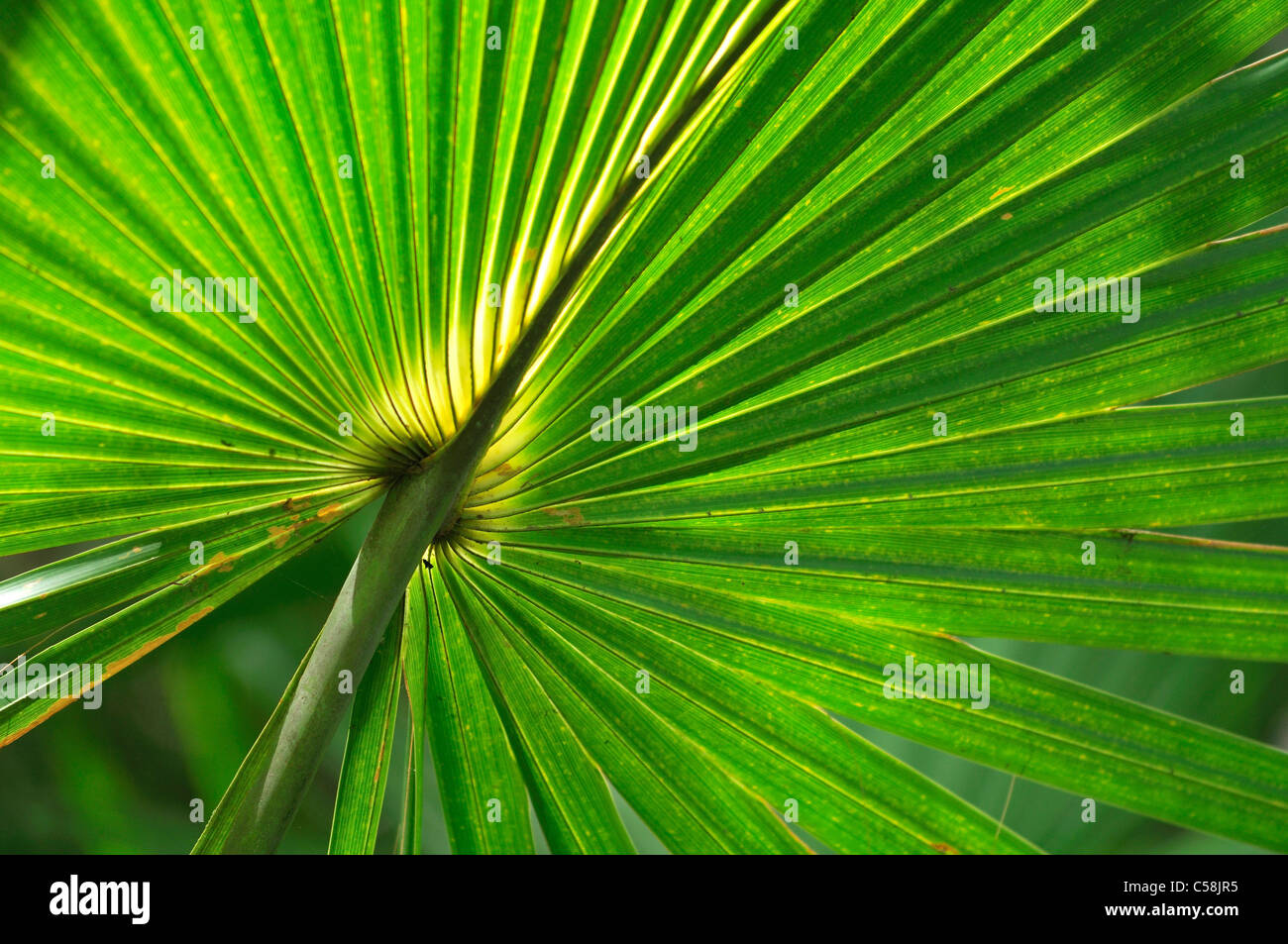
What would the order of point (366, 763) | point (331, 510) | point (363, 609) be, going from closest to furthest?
point (363, 609) → point (331, 510) → point (366, 763)

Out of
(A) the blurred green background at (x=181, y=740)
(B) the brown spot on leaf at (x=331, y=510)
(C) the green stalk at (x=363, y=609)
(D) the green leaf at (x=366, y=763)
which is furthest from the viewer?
(A) the blurred green background at (x=181, y=740)

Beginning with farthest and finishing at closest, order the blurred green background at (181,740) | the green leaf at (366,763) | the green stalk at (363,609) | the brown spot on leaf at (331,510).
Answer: the blurred green background at (181,740), the green leaf at (366,763), the brown spot on leaf at (331,510), the green stalk at (363,609)

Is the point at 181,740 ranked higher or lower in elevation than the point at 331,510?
lower

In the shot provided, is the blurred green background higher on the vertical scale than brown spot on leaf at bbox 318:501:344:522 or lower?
lower

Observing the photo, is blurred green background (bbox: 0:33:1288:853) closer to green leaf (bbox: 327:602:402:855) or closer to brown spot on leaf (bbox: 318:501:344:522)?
green leaf (bbox: 327:602:402:855)

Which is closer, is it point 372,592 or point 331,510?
point 372,592

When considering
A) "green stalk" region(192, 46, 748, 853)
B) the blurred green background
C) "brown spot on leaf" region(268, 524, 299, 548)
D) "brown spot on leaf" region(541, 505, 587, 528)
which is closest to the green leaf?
"green stalk" region(192, 46, 748, 853)

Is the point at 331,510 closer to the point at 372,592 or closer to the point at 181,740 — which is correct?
the point at 372,592

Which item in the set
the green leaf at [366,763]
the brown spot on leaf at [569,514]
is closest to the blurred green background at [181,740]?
the green leaf at [366,763]

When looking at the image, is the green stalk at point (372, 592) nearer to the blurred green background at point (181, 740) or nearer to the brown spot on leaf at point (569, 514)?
the brown spot on leaf at point (569, 514)

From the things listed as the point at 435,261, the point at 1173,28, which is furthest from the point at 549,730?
the point at 1173,28

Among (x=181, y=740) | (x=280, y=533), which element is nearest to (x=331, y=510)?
(x=280, y=533)

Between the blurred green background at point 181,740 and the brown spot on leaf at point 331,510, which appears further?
the blurred green background at point 181,740
